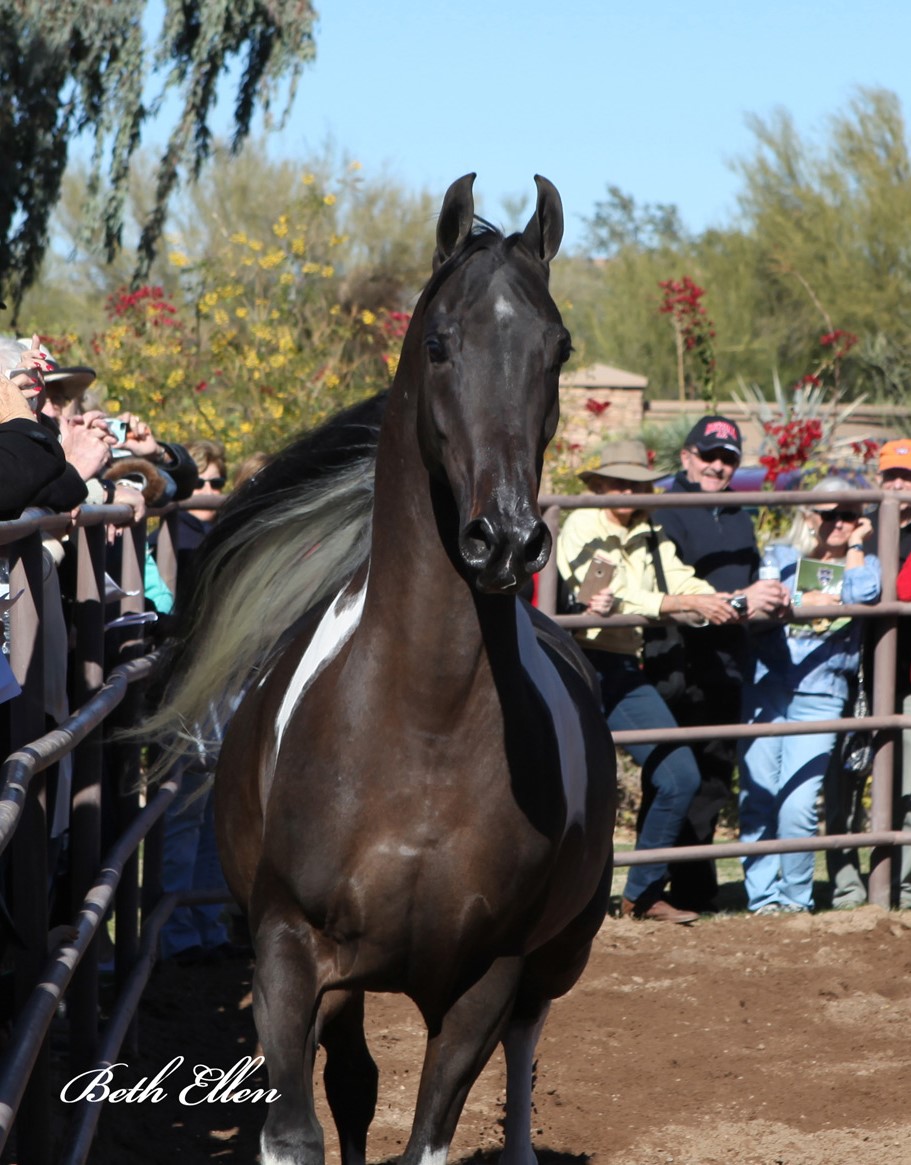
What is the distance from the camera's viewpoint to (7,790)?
7.93ft

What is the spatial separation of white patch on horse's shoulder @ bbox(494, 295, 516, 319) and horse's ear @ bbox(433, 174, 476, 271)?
0.23 meters

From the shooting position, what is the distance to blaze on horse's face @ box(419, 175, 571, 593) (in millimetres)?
2305

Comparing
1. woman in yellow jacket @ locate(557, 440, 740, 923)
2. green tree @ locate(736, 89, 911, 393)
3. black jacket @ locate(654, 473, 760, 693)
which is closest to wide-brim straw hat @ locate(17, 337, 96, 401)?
woman in yellow jacket @ locate(557, 440, 740, 923)

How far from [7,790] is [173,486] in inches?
105

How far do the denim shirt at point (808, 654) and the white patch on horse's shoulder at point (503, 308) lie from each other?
424 cm

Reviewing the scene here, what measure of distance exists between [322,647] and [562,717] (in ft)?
1.73

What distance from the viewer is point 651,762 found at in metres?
6.43

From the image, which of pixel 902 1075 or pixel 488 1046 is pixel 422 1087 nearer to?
pixel 488 1046

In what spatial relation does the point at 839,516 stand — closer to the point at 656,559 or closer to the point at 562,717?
the point at 656,559

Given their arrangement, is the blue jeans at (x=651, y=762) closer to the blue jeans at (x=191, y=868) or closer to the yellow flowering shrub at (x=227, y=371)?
the blue jeans at (x=191, y=868)

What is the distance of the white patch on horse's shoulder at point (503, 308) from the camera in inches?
99.0

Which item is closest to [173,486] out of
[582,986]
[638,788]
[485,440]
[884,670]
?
[582,986]

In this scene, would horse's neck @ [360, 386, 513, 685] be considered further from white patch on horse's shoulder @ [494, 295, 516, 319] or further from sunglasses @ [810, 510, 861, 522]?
sunglasses @ [810, 510, 861, 522]

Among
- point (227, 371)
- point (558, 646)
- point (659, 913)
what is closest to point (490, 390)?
point (558, 646)
